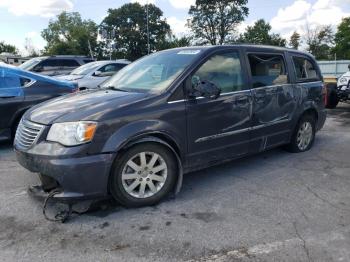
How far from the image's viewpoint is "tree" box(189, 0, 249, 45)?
63.5 meters

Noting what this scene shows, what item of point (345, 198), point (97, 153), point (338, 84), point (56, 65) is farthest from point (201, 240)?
point (56, 65)

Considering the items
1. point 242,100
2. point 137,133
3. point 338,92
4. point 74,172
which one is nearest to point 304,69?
point 242,100

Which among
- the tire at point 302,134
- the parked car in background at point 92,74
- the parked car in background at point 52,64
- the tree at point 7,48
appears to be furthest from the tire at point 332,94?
the tree at point 7,48

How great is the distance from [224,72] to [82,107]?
188 centimetres

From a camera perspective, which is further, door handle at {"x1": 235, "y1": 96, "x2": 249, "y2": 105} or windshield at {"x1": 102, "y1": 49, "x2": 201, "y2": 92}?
door handle at {"x1": 235, "y1": 96, "x2": 249, "y2": 105}

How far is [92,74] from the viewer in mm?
13266

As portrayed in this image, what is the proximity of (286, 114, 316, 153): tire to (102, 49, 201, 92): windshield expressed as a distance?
7.71ft

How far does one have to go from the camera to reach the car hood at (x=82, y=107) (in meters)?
3.91

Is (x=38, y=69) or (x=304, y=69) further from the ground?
(x=38, y=69)

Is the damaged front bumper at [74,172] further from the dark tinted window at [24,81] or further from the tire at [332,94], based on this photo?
the tire at [332,94]

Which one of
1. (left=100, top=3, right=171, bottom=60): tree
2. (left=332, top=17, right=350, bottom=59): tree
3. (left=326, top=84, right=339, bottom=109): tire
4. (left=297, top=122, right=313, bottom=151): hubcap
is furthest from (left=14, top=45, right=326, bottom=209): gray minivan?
(left=100, top=3, right=171, bottom=60): tree

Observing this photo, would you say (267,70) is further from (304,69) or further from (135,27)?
(135,27)

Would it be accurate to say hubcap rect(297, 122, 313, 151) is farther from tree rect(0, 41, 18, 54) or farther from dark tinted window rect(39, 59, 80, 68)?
tree rect(0, 41, 18, 54)

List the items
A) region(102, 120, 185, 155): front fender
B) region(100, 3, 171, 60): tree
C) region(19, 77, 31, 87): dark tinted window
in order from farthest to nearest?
1. region(100, 3, 171, 60): tree
2. region(19, 77, 31, 87): dark tinted window
3. region(102, 120, 185, 155): front fender
